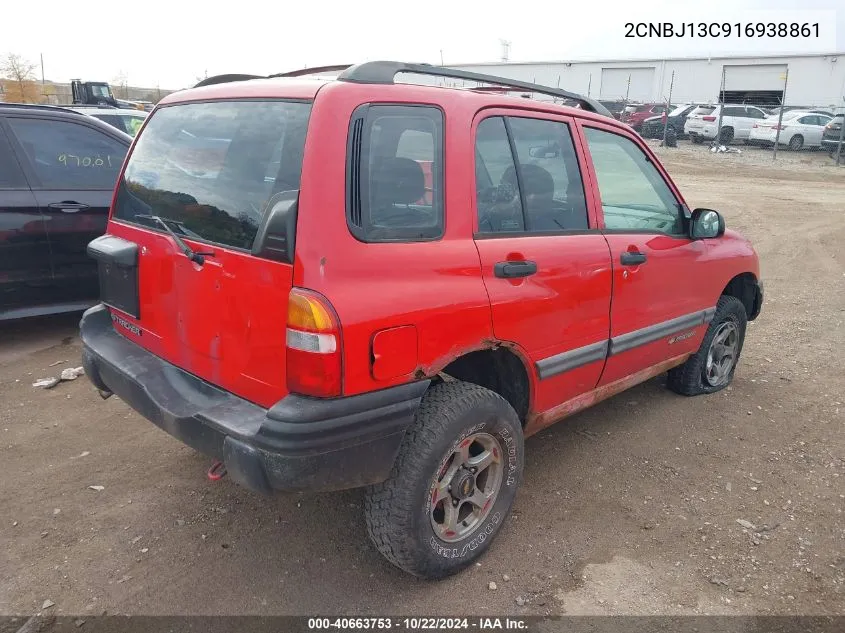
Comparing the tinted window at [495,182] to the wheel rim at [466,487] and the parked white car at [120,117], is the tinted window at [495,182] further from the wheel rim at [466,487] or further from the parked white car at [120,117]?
the parked white car at [120,117]

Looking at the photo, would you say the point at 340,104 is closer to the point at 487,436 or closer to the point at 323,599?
the point at 487,436

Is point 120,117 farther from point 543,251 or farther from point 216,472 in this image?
Result: point 543,251

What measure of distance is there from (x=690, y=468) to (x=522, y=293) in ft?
5.30

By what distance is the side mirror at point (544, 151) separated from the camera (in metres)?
2.93

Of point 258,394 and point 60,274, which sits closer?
point 258,394

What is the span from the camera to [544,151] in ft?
9.84

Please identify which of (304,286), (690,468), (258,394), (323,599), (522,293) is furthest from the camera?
(690,468)

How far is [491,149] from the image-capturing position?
271cm

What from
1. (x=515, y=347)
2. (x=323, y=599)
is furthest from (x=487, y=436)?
(x=323, y=599)

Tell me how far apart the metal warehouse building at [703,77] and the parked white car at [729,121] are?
6.86 meters

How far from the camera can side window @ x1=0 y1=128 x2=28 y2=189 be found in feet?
15.8

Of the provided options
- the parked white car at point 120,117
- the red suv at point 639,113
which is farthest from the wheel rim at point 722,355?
the red suv at point 639,113

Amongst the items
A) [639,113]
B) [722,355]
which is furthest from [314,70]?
[639,113]

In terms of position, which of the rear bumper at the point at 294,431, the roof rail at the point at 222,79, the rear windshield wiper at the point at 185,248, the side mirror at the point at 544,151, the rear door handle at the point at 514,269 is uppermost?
the roof rail at the point at 222,79
